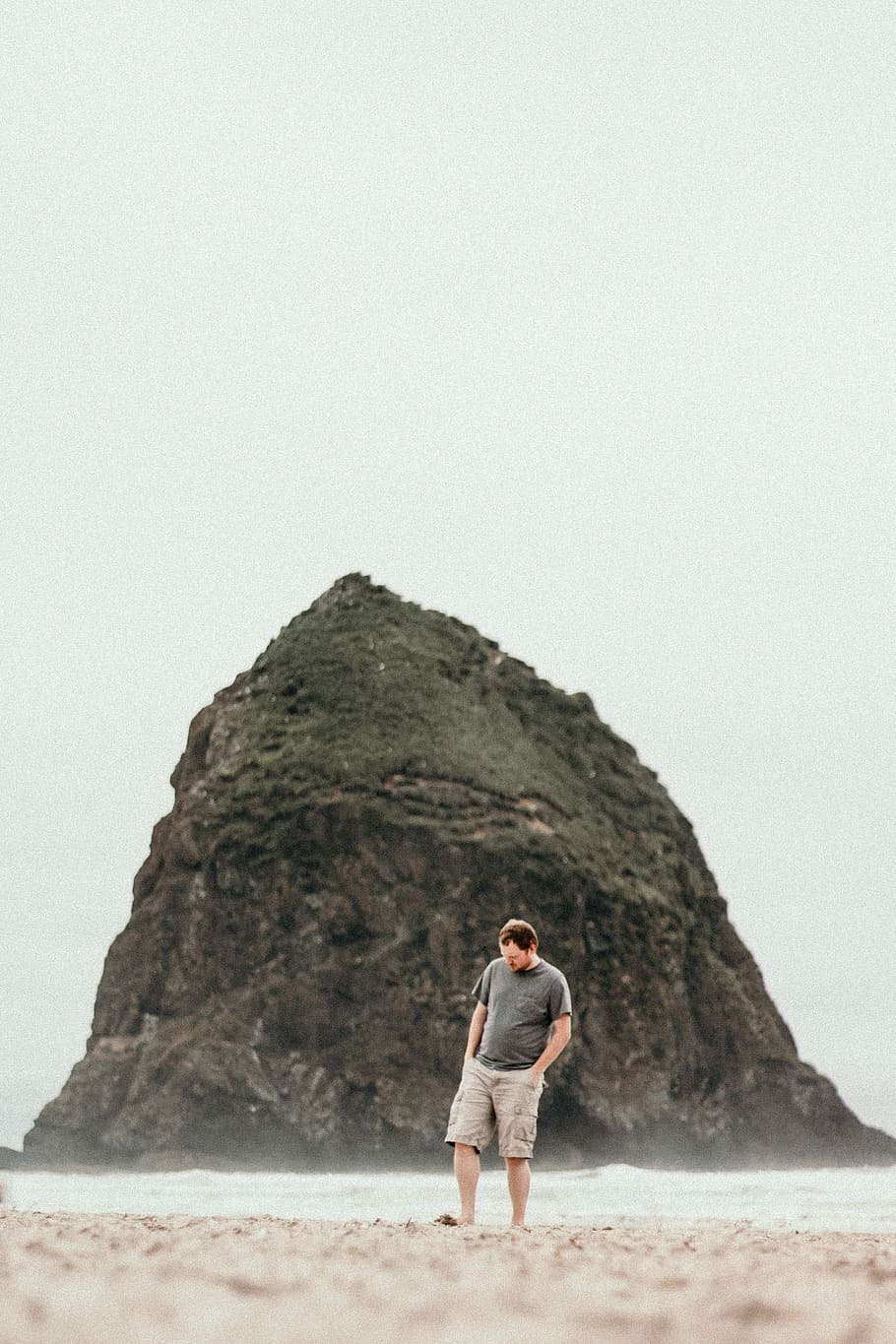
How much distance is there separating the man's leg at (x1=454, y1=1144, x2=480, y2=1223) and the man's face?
1.19 metres

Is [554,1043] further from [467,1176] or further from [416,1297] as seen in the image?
[416,1297]

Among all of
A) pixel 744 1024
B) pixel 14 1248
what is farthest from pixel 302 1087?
pixel 14 1248

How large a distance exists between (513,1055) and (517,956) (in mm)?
661

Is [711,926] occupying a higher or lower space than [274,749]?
lower

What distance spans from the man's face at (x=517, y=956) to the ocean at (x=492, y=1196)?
483 cm

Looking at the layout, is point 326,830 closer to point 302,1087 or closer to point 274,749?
point 274,749

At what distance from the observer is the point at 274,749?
1743 inches

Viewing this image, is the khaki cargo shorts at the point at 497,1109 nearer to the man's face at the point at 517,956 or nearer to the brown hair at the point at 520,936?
the man's face at the point at 517,956

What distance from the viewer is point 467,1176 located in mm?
8594

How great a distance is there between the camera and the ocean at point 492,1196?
17.8 m

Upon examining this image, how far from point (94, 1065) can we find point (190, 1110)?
498cm

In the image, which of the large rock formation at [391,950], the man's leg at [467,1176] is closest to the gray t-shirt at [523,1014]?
the man's leg at [467,1176]

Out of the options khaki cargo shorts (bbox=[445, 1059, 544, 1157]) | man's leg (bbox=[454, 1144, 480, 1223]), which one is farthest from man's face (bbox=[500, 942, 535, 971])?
man's leg (bbox=[454, 1144, 480, 1223])

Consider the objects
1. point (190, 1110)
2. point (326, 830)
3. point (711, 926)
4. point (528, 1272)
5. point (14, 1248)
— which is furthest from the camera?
point (711, 926)
